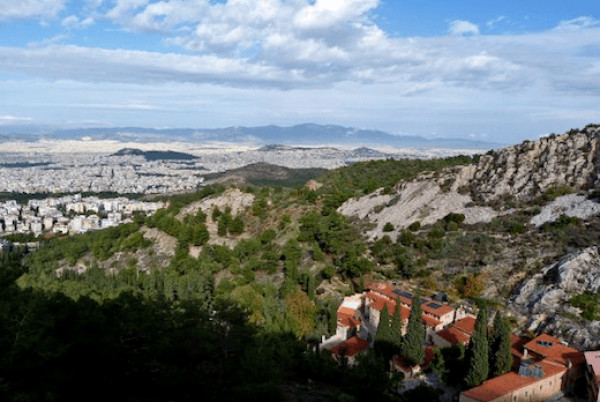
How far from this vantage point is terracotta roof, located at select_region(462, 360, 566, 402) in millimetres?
18906

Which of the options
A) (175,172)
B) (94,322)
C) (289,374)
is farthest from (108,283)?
(175,172)

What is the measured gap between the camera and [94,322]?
15352mm

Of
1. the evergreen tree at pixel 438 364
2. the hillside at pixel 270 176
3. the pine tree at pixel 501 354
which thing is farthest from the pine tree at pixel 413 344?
the hillside at pixel 270 176

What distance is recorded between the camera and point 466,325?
2586 cm

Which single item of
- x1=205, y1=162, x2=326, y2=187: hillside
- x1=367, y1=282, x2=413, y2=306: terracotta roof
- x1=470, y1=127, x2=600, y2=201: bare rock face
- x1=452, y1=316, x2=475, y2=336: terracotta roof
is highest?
x1=470, y1=127, x2=600, y2=201: bare rock face

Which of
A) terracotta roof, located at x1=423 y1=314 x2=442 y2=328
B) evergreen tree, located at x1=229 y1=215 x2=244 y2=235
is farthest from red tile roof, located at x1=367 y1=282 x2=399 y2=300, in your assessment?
evergreen tree, located at x1=229 y1=215 x2=244 y2=235

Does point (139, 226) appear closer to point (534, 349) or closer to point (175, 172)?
point (534, 349)

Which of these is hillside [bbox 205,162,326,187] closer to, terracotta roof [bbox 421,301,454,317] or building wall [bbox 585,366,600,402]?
terracotta roof [bbox 421,301,454,317]

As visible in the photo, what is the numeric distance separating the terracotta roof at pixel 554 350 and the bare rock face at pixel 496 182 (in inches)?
651

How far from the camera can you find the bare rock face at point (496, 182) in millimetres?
39719

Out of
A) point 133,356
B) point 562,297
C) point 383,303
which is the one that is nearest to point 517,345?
point 562,297

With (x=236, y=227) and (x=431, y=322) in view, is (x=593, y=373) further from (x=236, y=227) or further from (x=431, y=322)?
(x=236, y=227)

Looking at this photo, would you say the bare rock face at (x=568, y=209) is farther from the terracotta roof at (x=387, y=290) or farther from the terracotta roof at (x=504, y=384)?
the terracotta roof at (x=504, y=384)

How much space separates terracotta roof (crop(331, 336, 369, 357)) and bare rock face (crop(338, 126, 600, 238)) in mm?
15659
